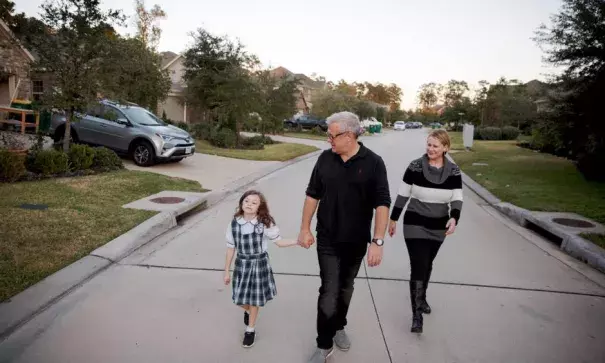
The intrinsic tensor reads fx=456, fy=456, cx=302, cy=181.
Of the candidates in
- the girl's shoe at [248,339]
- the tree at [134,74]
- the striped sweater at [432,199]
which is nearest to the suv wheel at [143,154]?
the tree at [134,74]

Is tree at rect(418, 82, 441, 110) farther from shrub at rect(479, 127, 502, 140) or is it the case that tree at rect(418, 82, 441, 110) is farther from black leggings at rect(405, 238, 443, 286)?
black leggings at rect(405, 238, 443, 286)

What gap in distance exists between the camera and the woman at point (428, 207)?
3879mm

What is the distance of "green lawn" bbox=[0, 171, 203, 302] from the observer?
4863 mm

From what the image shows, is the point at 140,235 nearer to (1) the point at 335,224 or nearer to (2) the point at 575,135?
(1) the point at 335,224

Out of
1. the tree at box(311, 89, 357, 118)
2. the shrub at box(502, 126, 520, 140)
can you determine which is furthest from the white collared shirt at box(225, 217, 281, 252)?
the shrub at box(502, 126, 520, 140)

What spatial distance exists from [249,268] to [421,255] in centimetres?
149

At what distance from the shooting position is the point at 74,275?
4781mm

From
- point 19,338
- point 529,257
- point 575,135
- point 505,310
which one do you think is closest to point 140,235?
point 19,338

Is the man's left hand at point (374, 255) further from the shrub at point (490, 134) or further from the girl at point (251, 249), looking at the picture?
the shrub at point (490, 134)

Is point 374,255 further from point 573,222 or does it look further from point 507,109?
point 507,109

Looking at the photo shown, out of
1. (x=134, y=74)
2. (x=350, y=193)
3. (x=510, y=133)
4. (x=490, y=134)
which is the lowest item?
(x=350, y=193)

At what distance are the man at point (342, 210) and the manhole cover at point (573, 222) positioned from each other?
580 cm

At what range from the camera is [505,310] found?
14.4 feet

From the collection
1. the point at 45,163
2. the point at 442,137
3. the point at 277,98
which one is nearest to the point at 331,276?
the point at 442,137
